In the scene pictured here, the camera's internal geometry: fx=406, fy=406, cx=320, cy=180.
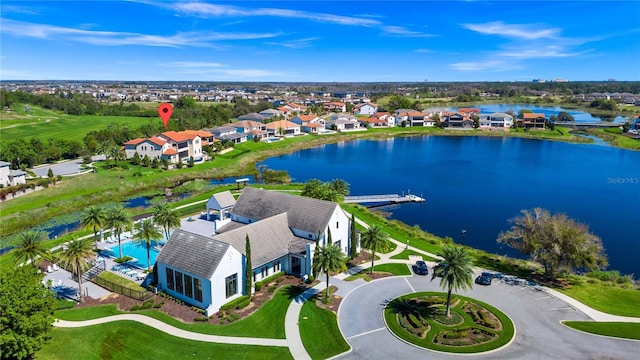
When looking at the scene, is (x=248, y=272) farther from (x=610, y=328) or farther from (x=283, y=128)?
(x=283, y=128)

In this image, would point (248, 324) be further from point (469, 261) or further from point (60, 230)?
point (60, 230)

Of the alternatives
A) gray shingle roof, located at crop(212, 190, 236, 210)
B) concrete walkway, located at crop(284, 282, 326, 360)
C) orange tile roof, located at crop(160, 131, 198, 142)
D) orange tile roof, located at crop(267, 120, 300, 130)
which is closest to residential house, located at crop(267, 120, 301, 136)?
orange tile roof, located at crop(267, 120, 300, 130)

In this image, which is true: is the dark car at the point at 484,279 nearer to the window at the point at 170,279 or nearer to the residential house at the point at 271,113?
the window at the point at 170,279

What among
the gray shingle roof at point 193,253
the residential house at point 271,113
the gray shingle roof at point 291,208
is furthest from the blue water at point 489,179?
the residential house at point 271,113

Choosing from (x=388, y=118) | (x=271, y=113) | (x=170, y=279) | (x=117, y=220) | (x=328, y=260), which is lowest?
(x=170, y=279)

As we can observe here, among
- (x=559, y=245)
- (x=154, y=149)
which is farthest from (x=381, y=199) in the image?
(x=154, y=149)

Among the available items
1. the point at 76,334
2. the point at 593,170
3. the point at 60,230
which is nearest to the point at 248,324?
the point at 76,334
